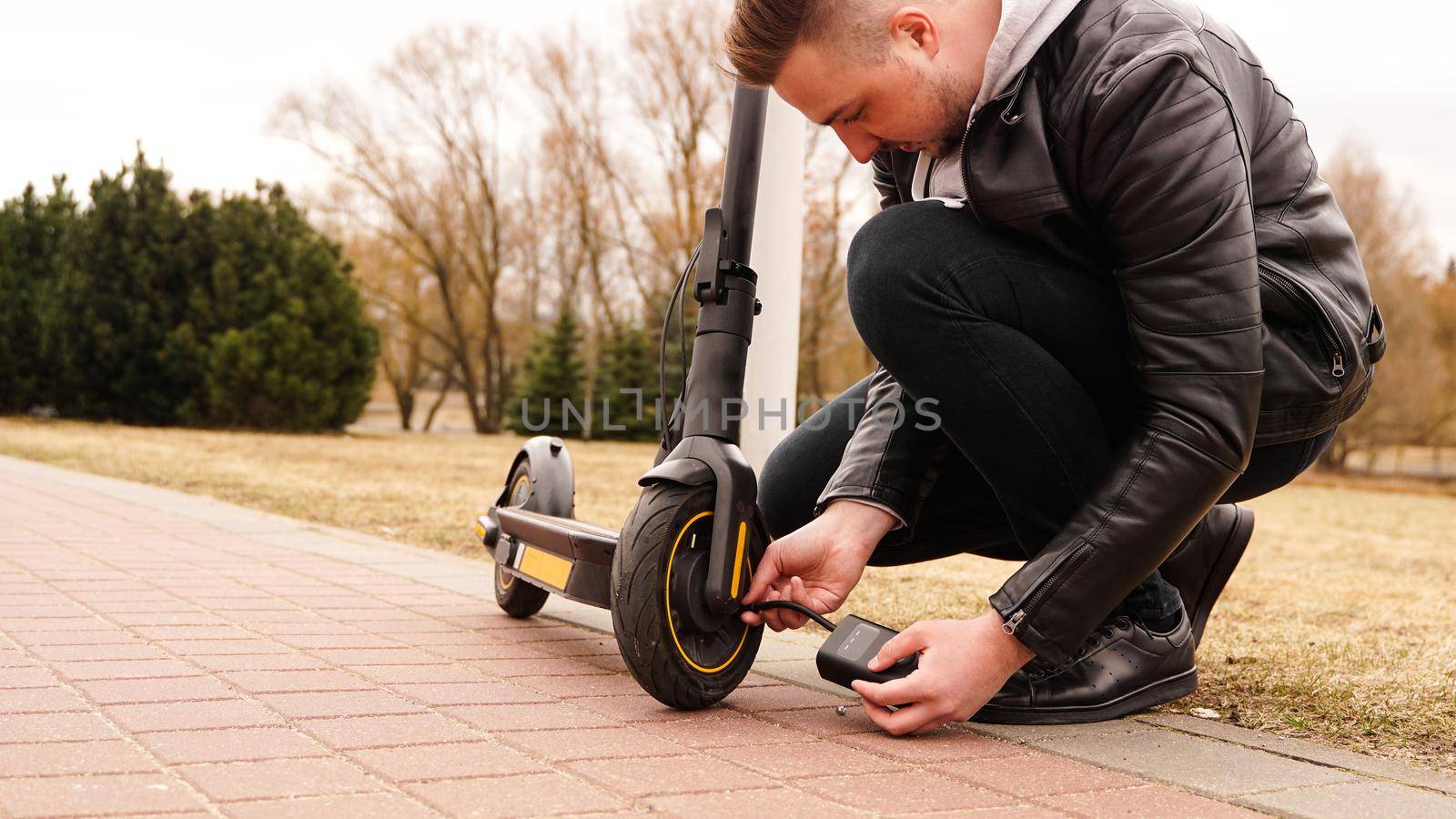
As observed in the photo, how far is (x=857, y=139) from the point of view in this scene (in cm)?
181

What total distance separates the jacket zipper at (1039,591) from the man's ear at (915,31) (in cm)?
71

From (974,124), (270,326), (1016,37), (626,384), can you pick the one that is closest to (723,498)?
(974,124)

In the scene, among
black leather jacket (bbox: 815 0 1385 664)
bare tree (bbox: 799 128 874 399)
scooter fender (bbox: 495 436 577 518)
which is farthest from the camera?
bare tree (bbox: 799 128 874 399)

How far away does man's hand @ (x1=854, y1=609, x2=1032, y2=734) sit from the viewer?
1629 mm

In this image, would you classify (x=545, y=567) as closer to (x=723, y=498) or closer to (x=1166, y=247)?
(x=723, y=498)

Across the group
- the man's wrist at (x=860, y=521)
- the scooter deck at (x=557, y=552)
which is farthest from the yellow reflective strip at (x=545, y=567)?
the man's wrist at (x=860, y=521)

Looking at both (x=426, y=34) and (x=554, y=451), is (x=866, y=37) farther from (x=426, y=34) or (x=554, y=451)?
(x=426, y=34)

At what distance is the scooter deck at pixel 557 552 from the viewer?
2.06 meters

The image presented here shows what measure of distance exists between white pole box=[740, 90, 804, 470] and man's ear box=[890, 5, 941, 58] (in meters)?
2.13

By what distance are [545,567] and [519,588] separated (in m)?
0.40

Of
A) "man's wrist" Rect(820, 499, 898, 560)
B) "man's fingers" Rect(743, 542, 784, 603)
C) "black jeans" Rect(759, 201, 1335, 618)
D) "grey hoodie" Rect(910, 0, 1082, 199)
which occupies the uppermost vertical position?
"grey hoodie" Rect(910, 0, 1082, 199)

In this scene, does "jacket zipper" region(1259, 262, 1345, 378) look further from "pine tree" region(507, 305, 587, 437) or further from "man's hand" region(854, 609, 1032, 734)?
"pine tree" region(507, 305, 587, 437)

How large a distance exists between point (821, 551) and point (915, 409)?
0.28 meters

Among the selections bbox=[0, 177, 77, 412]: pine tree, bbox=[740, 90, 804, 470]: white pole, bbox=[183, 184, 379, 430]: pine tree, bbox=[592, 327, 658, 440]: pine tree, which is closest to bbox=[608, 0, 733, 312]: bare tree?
bbox=[592, 327, 658, 440]: pine tree
